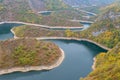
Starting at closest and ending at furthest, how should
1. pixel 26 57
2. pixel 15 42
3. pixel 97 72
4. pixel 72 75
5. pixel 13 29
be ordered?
pixel 97 72 < pixel 72 75 < pixel 26 57 < pixel 15 42 < pixel 13 29

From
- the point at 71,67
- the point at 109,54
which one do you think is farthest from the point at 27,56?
the point at 109,54

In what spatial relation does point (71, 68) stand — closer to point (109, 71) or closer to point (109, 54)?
point (109, 54)

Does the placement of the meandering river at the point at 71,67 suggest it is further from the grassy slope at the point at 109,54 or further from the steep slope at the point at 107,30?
the steep slope at the point at 107,30

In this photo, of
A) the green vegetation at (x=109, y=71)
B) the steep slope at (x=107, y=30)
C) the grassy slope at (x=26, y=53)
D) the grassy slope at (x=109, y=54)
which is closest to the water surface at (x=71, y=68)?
the grassy slope at (x=26, y=53)

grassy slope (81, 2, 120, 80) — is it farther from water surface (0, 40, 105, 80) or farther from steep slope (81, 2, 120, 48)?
water surface (0, 40, 105, 80)

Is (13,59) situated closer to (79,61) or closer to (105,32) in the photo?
(79,61)

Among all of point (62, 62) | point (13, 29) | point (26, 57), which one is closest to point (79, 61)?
point (62, 62)
